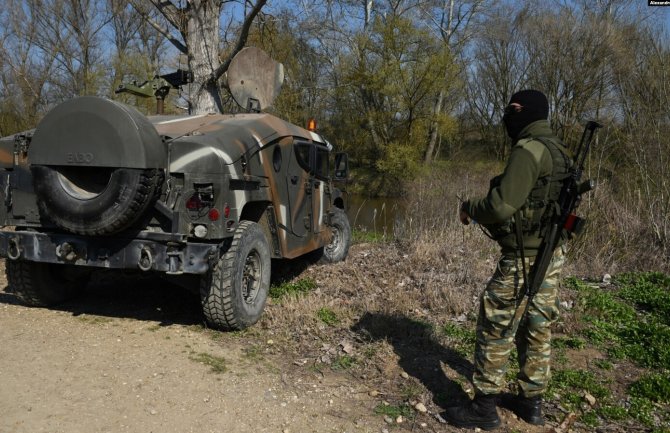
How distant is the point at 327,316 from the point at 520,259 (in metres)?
2.37

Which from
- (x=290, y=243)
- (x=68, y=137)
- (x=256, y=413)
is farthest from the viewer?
(x=290, y=243)

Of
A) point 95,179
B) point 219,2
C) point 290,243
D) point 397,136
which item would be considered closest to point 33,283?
point 95,179

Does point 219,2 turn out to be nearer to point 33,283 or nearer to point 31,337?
point 33,283

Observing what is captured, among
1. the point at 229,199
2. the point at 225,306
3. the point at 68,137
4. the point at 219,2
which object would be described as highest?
the point at 219,2

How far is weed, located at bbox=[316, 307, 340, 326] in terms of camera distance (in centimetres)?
523

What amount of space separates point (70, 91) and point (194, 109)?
22.5 m

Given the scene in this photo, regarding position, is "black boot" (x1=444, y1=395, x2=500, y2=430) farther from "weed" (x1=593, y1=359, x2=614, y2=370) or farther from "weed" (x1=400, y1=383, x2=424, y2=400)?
"weed" (x1=593, y1=359, x2=614, y2=370)

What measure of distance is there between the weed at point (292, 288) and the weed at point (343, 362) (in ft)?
5.49

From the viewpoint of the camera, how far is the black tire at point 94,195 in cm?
427

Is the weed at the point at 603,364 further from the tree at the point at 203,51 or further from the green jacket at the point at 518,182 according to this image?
the tree at the point at 203,51

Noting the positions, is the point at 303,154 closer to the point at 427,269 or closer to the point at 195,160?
the point at 195,160

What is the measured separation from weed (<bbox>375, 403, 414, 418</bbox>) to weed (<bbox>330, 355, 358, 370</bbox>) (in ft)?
2.03

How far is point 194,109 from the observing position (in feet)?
32.6

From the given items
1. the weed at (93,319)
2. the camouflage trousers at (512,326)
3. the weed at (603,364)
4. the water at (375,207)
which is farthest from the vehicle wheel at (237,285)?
the water at (375,207)
